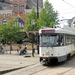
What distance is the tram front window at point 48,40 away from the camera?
19844 millimetres

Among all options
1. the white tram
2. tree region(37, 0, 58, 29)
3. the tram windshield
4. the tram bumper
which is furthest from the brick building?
the tram windshield

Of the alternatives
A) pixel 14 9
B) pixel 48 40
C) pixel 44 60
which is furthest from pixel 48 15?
pixel 48 40

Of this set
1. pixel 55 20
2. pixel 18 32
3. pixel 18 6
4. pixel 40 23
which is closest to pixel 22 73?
pixel 18 32

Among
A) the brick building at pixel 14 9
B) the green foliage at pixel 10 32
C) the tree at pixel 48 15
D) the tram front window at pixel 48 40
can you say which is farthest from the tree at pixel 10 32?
the brick building at pixel 14 9

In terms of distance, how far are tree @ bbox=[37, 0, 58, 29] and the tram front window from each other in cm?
2069

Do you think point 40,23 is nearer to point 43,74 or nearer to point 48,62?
point 48,62

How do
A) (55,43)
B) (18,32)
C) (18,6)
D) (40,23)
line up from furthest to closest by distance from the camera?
(18,6), (40,23), (18,32), (55,43)

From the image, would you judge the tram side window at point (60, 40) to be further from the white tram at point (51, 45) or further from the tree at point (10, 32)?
the tree at point (10, 32)

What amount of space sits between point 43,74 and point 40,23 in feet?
83.2

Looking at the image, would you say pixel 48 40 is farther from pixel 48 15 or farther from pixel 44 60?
pixel 48 15

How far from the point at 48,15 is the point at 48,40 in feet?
74.9

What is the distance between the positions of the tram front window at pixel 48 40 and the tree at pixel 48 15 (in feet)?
67.9

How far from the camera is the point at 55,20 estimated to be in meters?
43.2

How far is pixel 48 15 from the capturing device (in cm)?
4241
